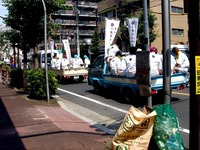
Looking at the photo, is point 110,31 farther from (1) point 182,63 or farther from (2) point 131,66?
(2) point 131,66

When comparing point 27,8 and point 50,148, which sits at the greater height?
point 27,8

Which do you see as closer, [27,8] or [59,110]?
[59,110]

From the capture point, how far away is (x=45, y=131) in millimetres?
6773

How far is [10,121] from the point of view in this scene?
7.98 m

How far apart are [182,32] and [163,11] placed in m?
36.4

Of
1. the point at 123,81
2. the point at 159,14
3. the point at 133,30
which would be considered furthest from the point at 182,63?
the point at 159,14

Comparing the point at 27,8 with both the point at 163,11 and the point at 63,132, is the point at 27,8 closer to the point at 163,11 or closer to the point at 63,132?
the point at 63,132

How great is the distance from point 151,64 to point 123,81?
1.38 m

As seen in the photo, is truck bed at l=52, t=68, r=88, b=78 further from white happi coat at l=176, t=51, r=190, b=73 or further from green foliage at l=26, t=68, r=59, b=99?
white happi coat at l=176, t=51, r=190, b=73

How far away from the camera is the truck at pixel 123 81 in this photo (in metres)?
10.1

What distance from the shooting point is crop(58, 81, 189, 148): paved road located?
801cm

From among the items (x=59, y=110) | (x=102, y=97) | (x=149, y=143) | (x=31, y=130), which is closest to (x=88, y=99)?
(x=102, y=97)

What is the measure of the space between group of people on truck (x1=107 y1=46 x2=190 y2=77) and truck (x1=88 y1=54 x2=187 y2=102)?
217 mm

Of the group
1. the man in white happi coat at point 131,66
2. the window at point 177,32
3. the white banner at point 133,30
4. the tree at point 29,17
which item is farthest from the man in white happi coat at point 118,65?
the window at point 177,32
